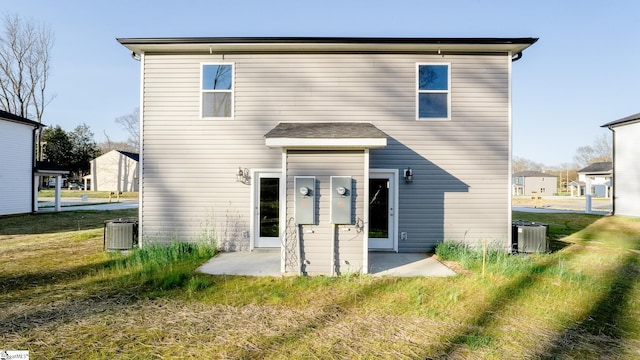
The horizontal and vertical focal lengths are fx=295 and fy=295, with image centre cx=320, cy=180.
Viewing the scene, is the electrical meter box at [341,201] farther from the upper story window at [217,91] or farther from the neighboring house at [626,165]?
the neighboring house at [626,165]

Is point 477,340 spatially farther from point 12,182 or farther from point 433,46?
point 12,182

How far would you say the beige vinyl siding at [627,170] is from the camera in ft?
47.4

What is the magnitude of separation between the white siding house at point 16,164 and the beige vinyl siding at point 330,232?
15594 mm


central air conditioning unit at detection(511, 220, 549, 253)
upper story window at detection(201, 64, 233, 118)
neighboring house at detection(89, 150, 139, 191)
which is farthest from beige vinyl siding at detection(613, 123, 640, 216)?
neighboring house at detection(89, 150, 139, 191)

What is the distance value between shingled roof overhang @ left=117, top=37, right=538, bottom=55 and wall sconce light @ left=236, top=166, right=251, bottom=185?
304 centimetres

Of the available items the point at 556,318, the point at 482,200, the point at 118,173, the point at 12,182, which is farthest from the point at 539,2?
the point at 118,173

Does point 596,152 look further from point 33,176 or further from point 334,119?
point 33,176

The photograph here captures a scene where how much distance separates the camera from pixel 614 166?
50.7 ft

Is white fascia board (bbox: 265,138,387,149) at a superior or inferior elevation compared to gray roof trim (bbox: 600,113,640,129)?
inferior

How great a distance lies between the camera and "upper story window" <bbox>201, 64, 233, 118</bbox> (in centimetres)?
751

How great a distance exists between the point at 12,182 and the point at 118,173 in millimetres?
25926

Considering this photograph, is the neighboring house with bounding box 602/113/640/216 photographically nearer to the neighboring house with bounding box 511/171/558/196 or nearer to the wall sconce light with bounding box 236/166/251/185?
the wall sconce light with bounding box 236/166/251/185

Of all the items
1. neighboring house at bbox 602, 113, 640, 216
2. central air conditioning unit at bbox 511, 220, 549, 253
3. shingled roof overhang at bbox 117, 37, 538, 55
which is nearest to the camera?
shingled roof overhang at bbox 117, 37, 538, 55

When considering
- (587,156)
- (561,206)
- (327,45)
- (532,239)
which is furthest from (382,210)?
(587,156)
